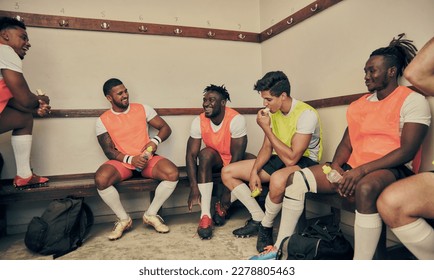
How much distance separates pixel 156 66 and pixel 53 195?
1529 millimetres

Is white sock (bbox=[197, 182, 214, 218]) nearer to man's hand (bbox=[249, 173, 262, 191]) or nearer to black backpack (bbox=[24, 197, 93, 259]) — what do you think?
man's hand (bbox=[249, 173, 262, 191])

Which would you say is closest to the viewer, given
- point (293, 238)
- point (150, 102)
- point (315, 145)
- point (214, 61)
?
point (293, 238)

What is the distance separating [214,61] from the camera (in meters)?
3.36

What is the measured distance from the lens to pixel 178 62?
10.6 feet

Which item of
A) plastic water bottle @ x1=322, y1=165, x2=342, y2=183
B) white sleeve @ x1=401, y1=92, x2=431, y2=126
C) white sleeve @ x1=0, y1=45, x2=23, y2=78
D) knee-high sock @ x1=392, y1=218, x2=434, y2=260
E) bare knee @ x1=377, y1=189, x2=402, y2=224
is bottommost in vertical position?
knee-high sock @ x1=392, y1=218, x2=434, y2=260

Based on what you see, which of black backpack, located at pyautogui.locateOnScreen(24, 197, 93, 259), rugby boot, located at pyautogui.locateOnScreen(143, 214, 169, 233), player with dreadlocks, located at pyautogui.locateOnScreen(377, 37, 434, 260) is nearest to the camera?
player with dreadlocks, located at pyautogui.locateOnScreen(377, 37, 434, 260)

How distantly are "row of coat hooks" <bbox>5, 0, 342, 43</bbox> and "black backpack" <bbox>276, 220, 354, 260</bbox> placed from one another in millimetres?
1779

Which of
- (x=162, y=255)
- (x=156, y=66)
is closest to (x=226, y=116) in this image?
(x=156, y=66)

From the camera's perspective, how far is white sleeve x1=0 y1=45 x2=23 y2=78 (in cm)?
216

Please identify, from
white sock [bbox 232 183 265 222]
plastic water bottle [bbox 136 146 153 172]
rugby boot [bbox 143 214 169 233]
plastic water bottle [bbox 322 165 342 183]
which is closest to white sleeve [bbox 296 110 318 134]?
plastic water bottle [bbox 322 165 342 183]

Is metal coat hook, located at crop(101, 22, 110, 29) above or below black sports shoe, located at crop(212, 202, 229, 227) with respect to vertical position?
above

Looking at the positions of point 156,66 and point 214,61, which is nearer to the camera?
point 156,66

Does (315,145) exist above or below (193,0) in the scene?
below

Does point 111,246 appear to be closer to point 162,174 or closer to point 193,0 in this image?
point 162,174
